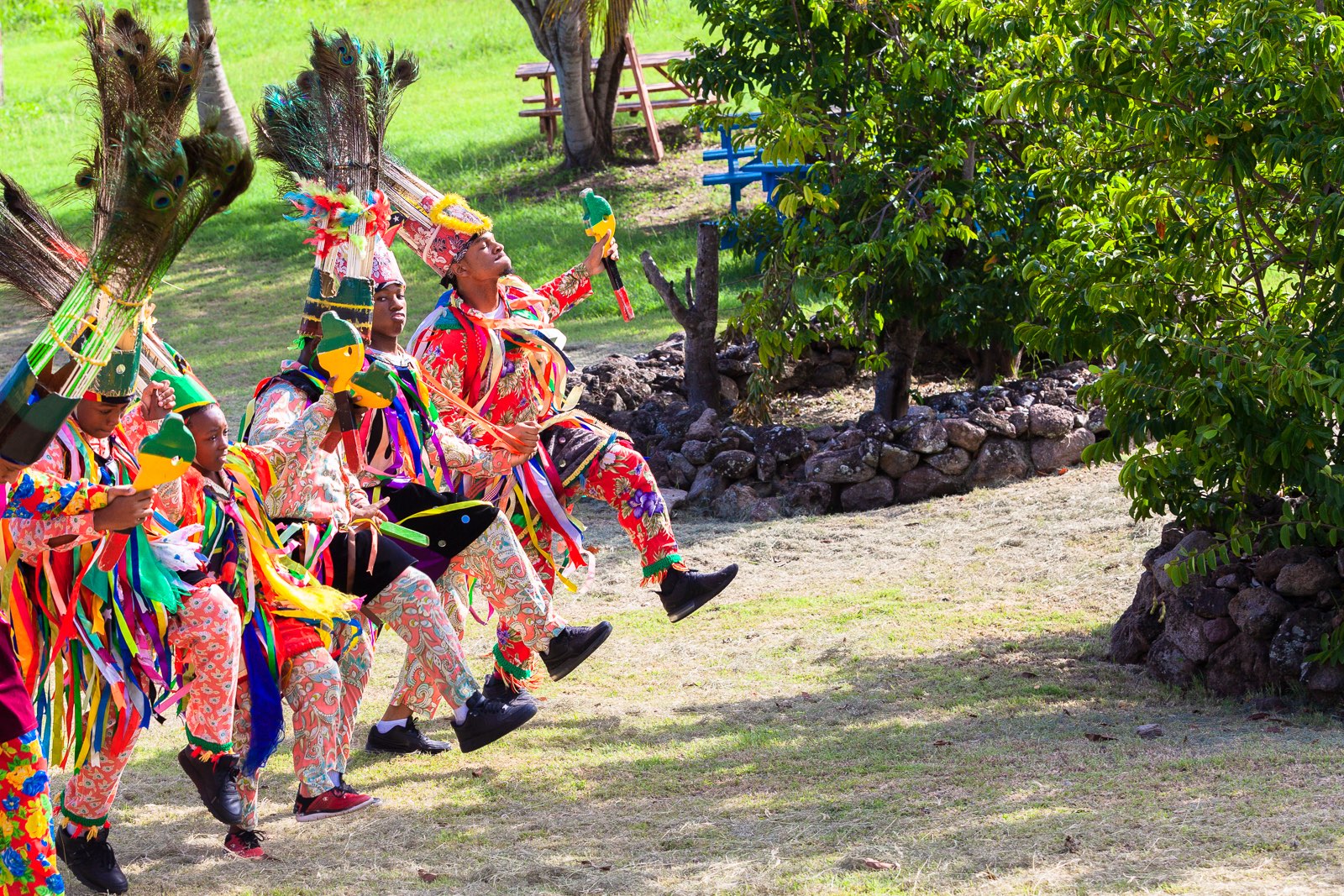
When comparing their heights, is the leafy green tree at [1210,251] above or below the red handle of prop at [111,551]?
above

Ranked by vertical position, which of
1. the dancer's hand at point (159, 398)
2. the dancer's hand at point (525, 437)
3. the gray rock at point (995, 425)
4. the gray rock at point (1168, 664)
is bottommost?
the gray rock at point (1168, 664)

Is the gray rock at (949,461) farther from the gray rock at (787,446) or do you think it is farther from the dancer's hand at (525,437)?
the dancer's hand at (525,437)

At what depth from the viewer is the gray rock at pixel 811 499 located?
28.5 feet

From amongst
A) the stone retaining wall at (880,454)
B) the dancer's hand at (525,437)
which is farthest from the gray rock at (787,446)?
the dancer's hand at (525,437)

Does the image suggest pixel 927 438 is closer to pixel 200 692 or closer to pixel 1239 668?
pixel 1239 668

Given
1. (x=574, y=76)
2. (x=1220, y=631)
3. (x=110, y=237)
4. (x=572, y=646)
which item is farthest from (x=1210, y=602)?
(x=574, y=76)

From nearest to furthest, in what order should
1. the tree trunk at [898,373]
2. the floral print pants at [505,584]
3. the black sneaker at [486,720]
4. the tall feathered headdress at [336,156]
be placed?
the black sneaker at [486,720], the tall feathered headdress at [336,156], the floral print pants at [505,584], the tree trunk at [898,373]

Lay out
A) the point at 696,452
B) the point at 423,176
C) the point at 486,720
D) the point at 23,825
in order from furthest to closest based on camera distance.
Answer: the point at 423,176 → the point at 696,452 → the point at 486,720 → the point at 23,825

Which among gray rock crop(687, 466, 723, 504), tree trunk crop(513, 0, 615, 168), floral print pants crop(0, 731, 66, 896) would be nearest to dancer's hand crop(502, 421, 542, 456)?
floral print pants crop(0, 731, 66, 896)

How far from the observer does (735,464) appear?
29.1 ft

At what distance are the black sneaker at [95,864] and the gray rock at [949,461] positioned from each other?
5423mm

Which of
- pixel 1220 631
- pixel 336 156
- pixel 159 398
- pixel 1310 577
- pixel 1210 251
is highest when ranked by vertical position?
pixel 336 156

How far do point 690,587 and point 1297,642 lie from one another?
2151 millimetres

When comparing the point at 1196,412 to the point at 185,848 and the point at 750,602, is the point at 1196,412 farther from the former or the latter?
the point at 185,848
